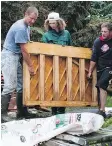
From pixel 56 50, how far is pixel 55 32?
21.6 inches

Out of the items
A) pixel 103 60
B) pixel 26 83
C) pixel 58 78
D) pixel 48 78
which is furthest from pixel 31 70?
pixel 103 60

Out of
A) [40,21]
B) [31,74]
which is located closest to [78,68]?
[31,74]

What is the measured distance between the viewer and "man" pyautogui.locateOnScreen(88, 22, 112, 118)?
6391 mm

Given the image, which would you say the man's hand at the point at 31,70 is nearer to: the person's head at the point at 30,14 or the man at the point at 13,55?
the man at the point at 13,55

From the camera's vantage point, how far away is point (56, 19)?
6.61 m

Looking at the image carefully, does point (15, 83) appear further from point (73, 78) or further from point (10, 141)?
point (10, 141)

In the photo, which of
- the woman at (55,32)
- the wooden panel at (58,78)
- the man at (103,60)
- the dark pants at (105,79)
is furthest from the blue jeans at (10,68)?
the dark pants at (105,79)

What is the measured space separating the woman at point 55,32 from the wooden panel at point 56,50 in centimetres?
29

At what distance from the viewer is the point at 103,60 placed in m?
6.46

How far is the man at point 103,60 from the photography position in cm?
639

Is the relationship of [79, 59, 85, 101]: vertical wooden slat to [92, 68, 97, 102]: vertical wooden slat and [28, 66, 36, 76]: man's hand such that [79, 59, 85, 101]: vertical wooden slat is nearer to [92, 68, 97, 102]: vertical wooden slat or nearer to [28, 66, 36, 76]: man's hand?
[92, 68, 97, 102]: vertical wooden slat

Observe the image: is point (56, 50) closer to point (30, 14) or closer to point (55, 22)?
point (55, 22)

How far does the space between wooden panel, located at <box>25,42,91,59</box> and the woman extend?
0.29m

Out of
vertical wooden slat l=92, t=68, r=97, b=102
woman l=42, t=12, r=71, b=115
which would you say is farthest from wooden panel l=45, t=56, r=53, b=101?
vertical wooden slat l=92, t=68, r=97, b=102
